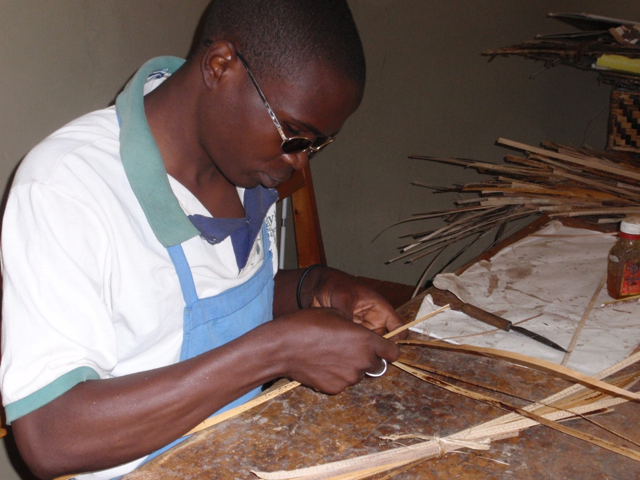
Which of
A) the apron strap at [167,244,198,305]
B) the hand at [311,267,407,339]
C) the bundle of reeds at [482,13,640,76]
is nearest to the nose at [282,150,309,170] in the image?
the apron strap at [167,244,198,305]

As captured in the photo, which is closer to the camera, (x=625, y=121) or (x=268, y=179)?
(x=268, y=179)

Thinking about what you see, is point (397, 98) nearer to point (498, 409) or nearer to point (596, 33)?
point (596, 33)

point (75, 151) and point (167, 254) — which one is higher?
point (75, 151)

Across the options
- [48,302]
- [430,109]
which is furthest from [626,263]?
[430,109]

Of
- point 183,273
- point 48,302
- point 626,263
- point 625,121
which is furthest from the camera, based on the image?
point 625,121

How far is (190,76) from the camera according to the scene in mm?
1214

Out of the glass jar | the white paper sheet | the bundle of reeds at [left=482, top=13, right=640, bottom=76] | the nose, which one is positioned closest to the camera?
the nose

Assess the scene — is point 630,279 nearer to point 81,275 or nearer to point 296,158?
point 296,158

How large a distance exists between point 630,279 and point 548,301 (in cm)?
24

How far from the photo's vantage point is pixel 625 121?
8.57 feet

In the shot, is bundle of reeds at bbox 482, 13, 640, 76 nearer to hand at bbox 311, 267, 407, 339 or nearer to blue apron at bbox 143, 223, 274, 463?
hand at bbox 311, 267, 407, 339

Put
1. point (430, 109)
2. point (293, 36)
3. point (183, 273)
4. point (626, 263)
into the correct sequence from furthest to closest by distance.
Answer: point (430, 109), point (626, 263), point (183, 273), point (293, 36)

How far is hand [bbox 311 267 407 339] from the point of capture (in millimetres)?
1524

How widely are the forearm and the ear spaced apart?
1.67ft
